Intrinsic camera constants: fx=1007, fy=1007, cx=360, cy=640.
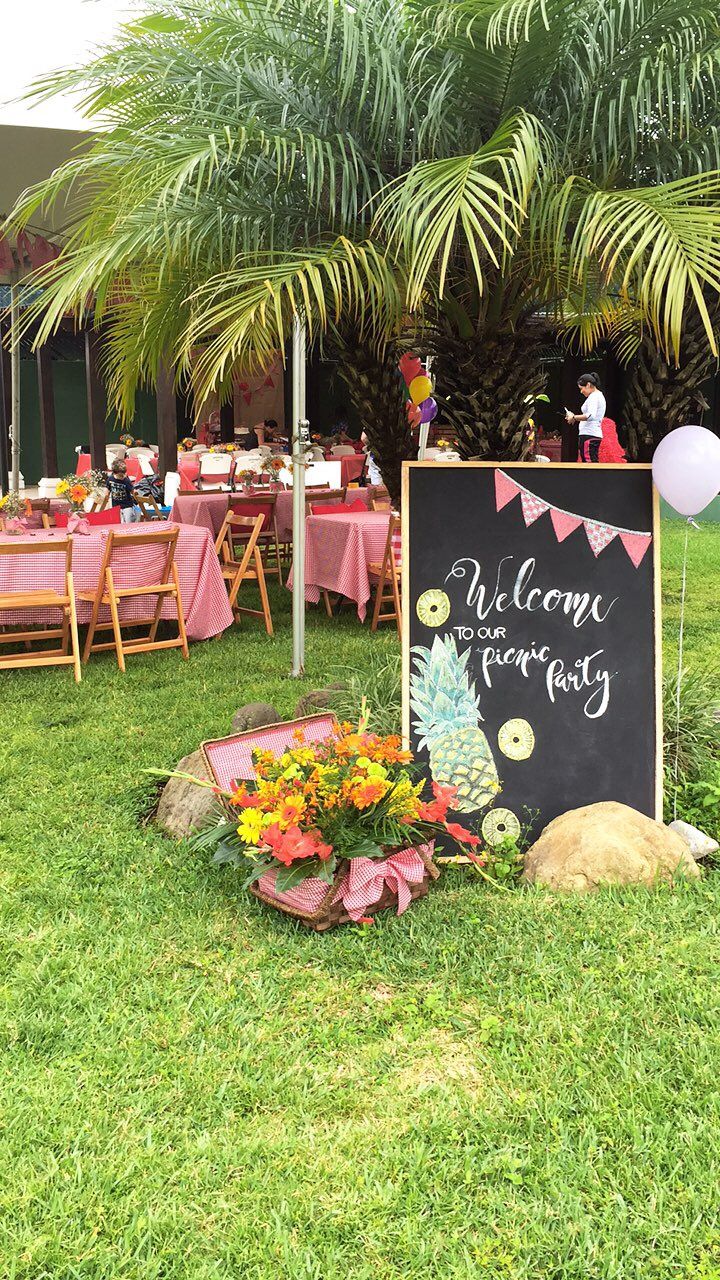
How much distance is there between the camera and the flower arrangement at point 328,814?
281 cm

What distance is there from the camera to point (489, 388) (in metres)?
3.81

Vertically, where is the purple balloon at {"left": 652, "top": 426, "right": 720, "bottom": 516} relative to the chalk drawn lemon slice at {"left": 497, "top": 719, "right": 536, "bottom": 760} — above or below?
above

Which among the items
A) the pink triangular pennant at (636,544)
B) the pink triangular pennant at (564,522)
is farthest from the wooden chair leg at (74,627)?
the pink triangular pennant at (636,544)

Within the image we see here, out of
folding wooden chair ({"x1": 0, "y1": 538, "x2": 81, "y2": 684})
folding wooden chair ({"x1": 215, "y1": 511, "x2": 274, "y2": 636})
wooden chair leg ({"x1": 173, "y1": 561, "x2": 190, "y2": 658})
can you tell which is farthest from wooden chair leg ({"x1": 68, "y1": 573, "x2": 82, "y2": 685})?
folding wooden chair ({"x1": 215, "y1": 511, "x2": 274, "y2": 636})

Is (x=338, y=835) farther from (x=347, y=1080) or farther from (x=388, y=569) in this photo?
(x=388, y=569)

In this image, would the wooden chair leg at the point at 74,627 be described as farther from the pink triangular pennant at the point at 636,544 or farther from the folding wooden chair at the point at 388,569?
the pink triangular pennant at the point at 636,544

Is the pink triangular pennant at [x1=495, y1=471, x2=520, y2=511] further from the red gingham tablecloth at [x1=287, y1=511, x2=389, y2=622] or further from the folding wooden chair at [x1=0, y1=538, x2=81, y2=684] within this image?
the red gingham tablecloth at [x1=287, y1=511, x2=389, y2=622]

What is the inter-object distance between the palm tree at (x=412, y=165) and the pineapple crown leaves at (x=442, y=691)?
41.4 inches

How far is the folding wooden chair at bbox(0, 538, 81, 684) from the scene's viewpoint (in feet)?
18.8

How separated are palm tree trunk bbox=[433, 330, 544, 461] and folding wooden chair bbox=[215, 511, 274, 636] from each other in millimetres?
3211

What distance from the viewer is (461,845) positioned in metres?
3.21

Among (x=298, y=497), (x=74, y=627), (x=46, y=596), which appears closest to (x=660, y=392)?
(x=298, y=497)

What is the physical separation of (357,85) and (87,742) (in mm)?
2928

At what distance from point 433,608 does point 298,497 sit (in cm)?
256
